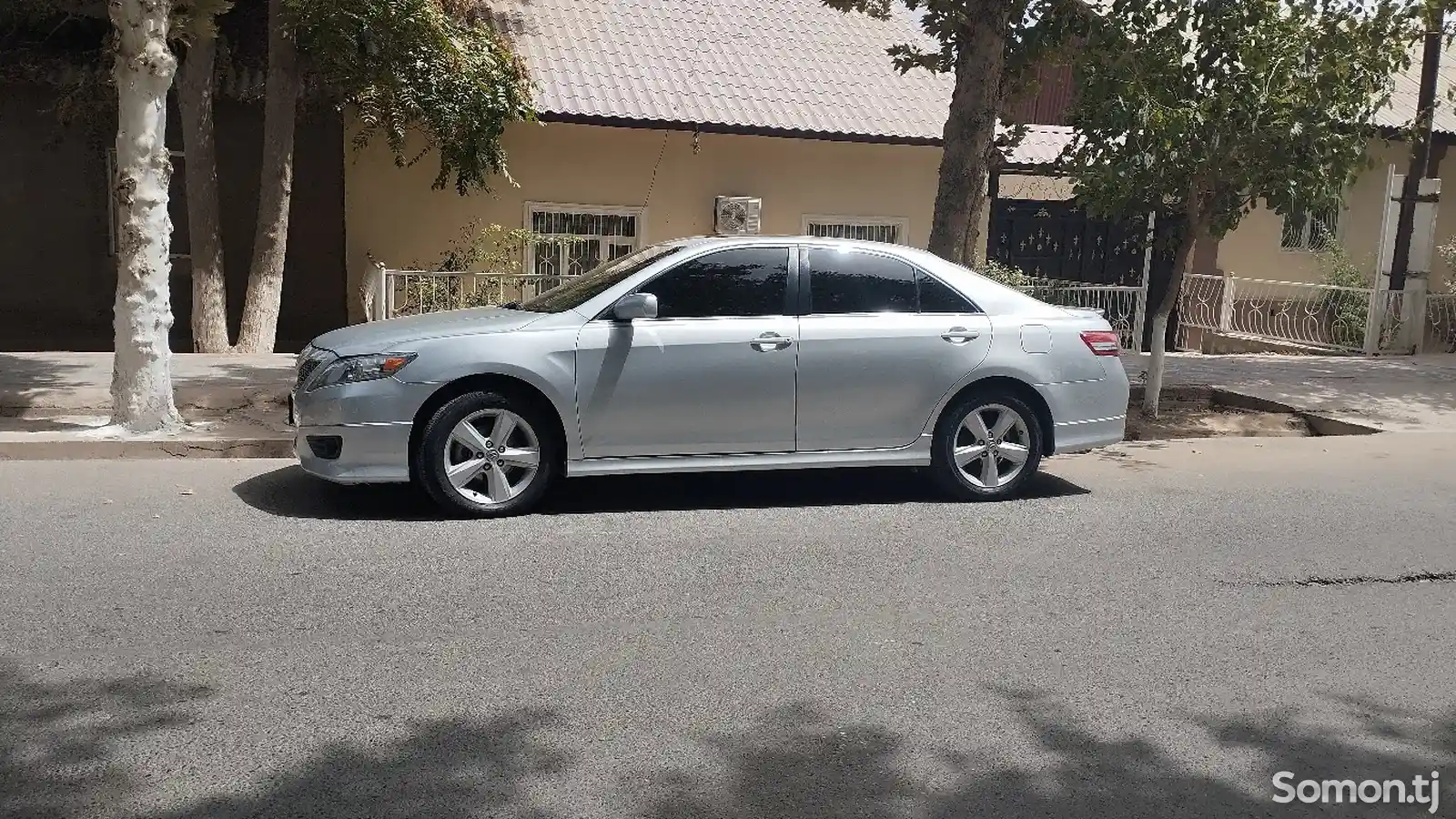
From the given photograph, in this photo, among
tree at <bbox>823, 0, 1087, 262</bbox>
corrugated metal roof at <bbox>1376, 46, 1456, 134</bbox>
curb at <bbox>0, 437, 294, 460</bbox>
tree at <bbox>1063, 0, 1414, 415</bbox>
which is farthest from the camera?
corrugated metal roof at <bbox>1376, 46, 1456, 134</bbox>

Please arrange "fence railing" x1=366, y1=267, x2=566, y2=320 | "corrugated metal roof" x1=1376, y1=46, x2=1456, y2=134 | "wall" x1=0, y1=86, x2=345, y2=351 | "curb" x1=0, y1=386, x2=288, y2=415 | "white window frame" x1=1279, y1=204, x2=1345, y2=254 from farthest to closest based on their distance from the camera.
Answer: "white window frame" x1=1279, y1=204, x2=1345, y2=254 → "corrugated metal roof" x1=1376, y1=46, x2=1456, y2=134 → "wall" x1=0, y1=86, x2=345, y2=351 → "fence railing" x1=366, y1=267, x2=566, y2=320 → "curb" x1=0, y1=386, x2=288, y2=415

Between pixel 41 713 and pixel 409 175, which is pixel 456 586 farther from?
pixel 409 175

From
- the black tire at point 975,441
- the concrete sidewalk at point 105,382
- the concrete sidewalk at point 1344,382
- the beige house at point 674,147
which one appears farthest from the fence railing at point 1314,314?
the concrete sidewalk at point 105,382

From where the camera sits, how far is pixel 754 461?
23.9 ft

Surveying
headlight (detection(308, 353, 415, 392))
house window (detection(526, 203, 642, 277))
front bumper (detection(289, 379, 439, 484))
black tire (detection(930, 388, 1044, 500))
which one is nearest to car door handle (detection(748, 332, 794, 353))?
black tire (detection(930, 388, 1044, 500))

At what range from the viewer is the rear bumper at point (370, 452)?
6.69 m

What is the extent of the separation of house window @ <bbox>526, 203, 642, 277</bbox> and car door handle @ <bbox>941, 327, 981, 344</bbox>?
854cm

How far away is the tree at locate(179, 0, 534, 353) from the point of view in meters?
12.0

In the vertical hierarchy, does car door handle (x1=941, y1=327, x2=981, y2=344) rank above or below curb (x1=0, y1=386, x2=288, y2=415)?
above

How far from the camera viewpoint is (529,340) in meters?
6.86

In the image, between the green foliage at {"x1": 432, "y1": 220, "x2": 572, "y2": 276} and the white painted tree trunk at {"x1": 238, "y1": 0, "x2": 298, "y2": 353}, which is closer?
the white painted tree trunk at {"x1": 238, "y1": 0, "x2": 298, "y2": 353}

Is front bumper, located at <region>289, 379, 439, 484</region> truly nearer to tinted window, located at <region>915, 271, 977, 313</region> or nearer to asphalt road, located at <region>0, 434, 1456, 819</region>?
asphalt road, located at <region>0, 434, 1456, 819</region>

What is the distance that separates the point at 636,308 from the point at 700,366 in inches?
18.7
